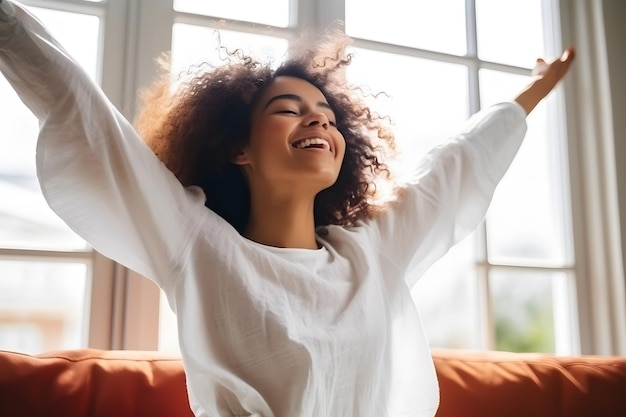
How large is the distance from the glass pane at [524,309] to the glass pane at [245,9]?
0.80m

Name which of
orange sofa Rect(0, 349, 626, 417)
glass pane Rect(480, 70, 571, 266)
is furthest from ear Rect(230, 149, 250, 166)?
glass pane Rect(480, 70, 571, 266)

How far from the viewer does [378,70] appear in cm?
148

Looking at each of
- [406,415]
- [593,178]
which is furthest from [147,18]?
[593,178]

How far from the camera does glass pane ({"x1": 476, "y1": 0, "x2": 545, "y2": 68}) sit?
1618 mm

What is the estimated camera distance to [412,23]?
1.55 m

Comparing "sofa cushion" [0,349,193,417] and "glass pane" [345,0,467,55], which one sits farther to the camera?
"glass pane" [345,0,467,55]

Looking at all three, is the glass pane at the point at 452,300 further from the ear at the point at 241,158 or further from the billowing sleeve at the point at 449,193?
the ear at the point at 241,158

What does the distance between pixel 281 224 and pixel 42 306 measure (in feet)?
1.70

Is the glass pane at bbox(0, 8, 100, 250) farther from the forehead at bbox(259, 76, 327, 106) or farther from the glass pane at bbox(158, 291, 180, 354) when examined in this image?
the forehead at bbox(259, 76, 327, 106)

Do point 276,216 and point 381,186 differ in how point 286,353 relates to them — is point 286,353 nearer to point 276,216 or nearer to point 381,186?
point 276,216

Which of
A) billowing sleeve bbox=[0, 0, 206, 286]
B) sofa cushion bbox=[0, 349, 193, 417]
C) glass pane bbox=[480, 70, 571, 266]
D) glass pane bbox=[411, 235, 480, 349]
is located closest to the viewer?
billowing sleeve bbox=[0, 0, 206, 286]

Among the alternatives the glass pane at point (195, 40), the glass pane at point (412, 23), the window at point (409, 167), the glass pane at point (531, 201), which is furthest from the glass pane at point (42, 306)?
the glass pane at point (531, 201)

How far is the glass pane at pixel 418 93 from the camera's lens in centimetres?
146

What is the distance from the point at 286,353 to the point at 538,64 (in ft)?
2.60
